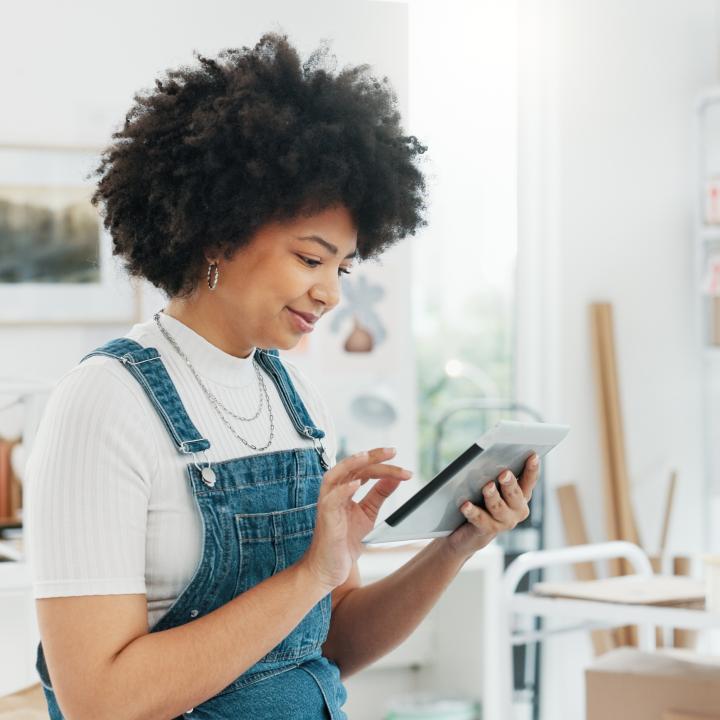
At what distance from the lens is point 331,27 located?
313 centimetres

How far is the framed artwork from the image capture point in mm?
2832

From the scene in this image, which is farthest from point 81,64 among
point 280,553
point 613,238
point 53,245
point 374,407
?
point 280,553

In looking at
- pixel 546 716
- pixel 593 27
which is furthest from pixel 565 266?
pixel 546 716

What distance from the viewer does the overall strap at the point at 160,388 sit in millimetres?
1156

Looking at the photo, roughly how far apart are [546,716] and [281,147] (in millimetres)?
2593

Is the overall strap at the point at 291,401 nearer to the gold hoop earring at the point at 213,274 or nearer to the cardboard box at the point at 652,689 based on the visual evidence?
the gold hoop earring at the point at 213,274

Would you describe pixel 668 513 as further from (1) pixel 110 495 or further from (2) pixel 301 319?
(1) pixel 110 495

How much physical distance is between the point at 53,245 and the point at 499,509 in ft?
6.19

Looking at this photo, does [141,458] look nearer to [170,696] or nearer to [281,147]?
[170,696]

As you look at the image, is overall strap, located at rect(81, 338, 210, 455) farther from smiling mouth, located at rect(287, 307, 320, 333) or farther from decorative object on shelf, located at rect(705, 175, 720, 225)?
decorative object on shelf, located at rect(705, 175, 720, 225)

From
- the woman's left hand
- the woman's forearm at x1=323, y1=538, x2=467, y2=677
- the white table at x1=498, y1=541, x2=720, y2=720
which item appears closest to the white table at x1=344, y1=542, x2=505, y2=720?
the white table at x1=498, y1=541, x2=720, y2=720

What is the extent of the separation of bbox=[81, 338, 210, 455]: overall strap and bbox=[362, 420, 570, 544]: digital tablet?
0.67ft

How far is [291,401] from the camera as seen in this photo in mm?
1380

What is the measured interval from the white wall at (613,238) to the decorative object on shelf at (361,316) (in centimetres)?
53
